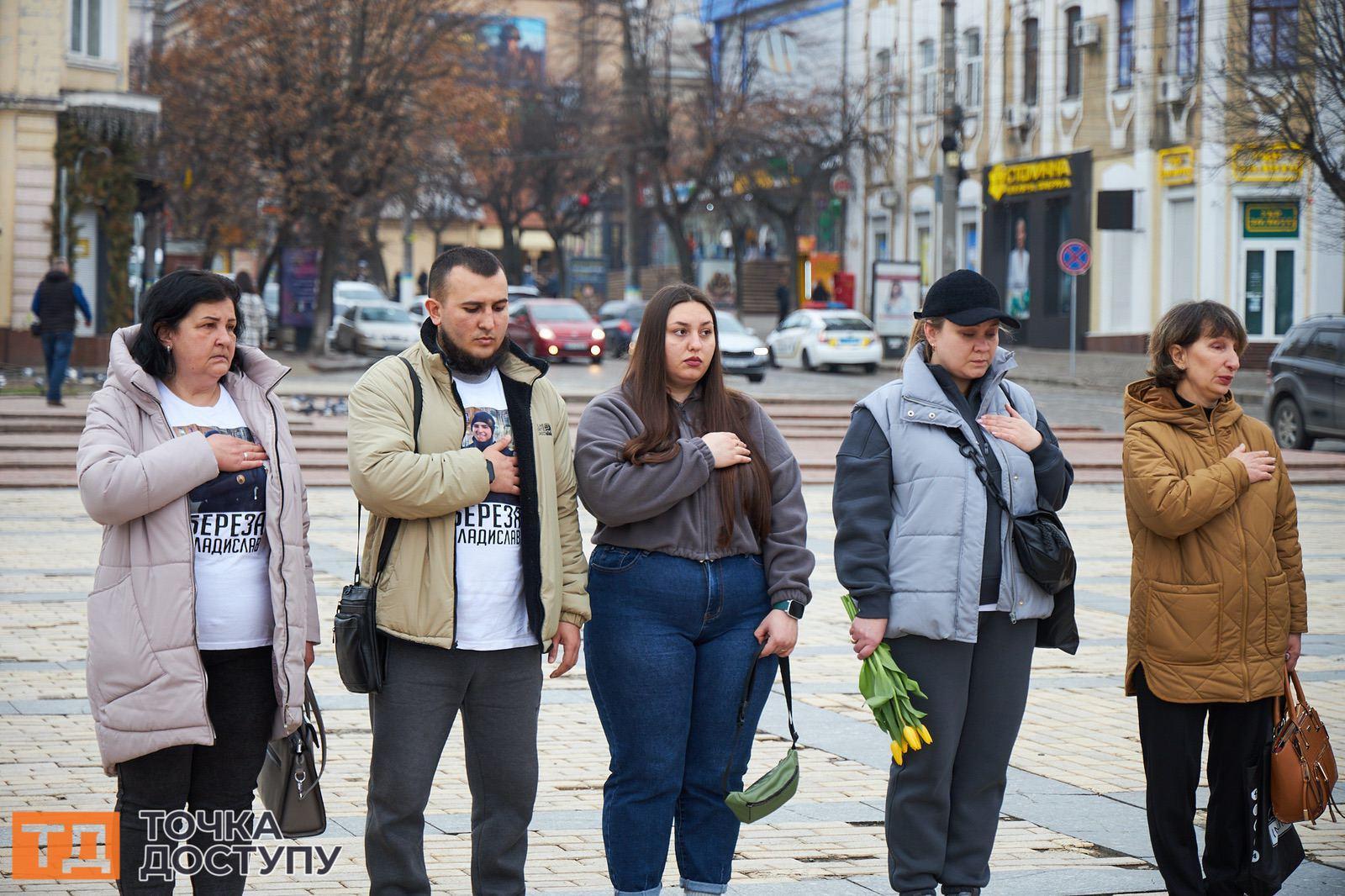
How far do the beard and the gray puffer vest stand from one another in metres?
1.07

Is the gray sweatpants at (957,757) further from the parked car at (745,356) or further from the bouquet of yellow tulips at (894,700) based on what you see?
the parked car at (745,356)

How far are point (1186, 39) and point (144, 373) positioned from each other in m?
36.8

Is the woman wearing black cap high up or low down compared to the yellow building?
down

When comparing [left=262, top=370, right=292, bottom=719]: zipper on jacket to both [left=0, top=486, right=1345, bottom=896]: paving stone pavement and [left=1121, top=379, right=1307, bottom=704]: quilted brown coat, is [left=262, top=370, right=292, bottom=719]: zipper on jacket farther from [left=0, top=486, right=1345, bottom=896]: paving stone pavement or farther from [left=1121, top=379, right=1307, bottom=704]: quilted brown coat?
[left=1121, top=379, right=1307, bottom=704]: quilted brown coat

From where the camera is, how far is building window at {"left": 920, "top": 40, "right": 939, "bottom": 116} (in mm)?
49094

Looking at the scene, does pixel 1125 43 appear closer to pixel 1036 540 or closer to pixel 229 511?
pixel 1036 540

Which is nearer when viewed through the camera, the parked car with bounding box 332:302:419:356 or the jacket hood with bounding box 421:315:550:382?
the jacket hood with bounding box 421:315:550:382

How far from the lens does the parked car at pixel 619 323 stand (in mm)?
44731

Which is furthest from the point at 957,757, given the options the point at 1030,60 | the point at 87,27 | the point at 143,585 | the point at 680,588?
the point at 1030,60

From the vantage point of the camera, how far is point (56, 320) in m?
22.1

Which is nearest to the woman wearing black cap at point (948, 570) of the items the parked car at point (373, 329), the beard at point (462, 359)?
the beard at point (462, 359)

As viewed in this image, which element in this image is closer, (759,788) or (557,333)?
(759,788)

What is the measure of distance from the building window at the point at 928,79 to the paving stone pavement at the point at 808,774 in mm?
39611

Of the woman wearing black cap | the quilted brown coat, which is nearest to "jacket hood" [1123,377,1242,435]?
the quilted brown coat
